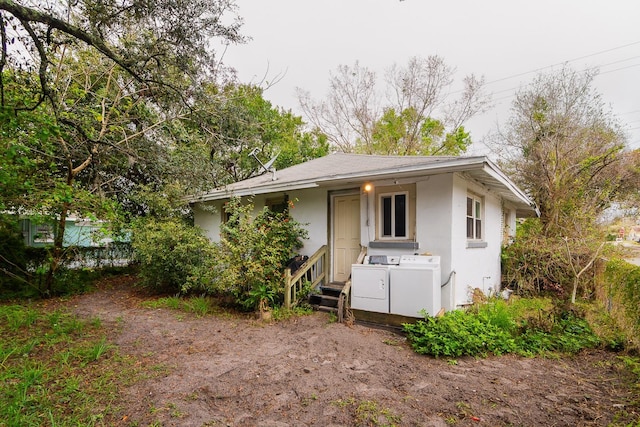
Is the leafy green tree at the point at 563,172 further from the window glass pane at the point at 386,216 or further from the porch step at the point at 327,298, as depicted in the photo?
the porch step at the point at 327,298

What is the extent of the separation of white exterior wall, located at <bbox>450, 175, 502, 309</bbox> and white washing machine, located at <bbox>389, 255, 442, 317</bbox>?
83 centimetres

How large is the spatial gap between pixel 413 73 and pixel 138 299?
18.6 metres

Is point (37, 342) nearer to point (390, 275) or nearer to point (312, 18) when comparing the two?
point (390, 275)

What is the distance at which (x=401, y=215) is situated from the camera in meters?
6.26

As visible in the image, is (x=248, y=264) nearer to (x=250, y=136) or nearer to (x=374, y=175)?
(x=250, y=136)

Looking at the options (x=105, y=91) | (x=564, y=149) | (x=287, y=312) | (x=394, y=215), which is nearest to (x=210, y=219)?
(x=105, y=91)

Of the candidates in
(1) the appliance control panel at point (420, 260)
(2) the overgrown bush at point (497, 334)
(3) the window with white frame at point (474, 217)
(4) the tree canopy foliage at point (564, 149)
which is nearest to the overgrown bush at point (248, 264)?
(1) the appliance control panel at point (420, 260)

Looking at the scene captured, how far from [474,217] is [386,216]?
2.29 metres

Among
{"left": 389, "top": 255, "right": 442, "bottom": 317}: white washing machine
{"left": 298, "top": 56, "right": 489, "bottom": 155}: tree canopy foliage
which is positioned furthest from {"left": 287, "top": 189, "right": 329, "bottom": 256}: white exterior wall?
{"left": 298, "top": 56, "right": 489, "bottom": 155}: tree canopy foliage

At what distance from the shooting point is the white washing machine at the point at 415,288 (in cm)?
484

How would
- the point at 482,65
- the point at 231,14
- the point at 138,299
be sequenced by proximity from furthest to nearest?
the point at 482,65
the point at 138,299
the point at 231,14

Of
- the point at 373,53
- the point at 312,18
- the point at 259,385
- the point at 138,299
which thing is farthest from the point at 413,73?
the point at 259,385

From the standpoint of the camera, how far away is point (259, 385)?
3346 mm

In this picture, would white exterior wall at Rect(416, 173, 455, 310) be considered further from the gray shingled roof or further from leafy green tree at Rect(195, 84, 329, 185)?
leafy green tree at Rect(195, 84, 329, 185)
